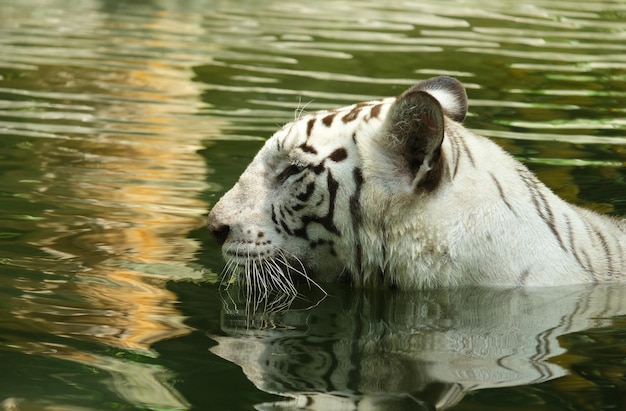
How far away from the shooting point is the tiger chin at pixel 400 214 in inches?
162

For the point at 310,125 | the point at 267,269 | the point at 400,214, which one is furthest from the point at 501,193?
the point at 267,269

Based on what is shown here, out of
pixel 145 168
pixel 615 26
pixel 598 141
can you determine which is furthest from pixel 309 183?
pixel 615 26

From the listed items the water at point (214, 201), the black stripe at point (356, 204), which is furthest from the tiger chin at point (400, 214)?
the water at point (214, 201)

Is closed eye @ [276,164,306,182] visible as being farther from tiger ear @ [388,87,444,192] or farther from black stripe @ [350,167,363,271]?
tiger ear @ [388,87,444,192]

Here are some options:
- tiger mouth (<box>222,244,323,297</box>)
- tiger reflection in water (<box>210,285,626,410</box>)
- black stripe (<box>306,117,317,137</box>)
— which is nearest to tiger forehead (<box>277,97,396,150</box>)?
black stripe (<box>306,117,317,137</box>)

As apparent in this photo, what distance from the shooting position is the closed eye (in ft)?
14.4

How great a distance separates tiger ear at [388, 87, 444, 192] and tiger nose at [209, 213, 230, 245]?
69 centimetres

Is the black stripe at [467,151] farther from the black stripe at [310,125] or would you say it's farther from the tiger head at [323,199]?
the black stripe at [310,125]

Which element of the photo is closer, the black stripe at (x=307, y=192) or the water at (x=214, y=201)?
the water at (x=214, y=201)

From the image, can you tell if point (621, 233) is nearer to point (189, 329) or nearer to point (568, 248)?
point (568, 248)

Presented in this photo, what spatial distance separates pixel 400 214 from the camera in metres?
4.15

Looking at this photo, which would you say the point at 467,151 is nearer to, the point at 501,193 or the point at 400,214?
the point at 501,193

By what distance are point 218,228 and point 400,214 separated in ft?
2.29

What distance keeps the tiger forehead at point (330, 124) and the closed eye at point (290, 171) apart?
0.07 metres
